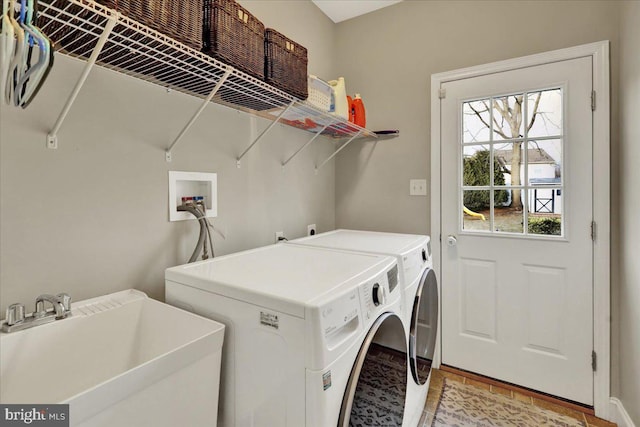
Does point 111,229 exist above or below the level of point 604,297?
above

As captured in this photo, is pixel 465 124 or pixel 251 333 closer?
pixel 251 333

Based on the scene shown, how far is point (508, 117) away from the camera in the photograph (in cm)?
195

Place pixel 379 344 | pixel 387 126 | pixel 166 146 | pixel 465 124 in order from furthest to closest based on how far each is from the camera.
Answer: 1. pixel 387 126
2. pixel 465 124
3. pixel 166 146
4. pixel 379 344

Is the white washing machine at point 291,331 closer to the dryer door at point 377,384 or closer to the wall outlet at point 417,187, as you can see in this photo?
the dryer door at point 377,384

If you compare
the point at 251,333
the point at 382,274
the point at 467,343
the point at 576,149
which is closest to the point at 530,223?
the point at 576,149

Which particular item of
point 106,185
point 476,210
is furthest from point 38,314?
point 476,210

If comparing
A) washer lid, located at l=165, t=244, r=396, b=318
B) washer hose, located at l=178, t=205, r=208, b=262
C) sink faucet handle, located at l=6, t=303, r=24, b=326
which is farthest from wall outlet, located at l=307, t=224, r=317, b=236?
sink faucet handle, located at l=6, t=303, r=24, b=326

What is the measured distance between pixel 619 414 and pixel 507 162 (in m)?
1.48

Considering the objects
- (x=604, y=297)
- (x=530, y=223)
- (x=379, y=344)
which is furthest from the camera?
(x=530, y=223)

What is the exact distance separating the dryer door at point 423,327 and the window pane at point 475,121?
0.99 meters

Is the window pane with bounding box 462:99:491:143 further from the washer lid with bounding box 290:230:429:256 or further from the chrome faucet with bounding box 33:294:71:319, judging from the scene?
the chrome faucet with bounding box 33:294:71:319

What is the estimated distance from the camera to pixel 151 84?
1.25 m

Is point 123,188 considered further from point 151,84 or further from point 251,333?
point 251,333

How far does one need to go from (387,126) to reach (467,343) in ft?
5.32
